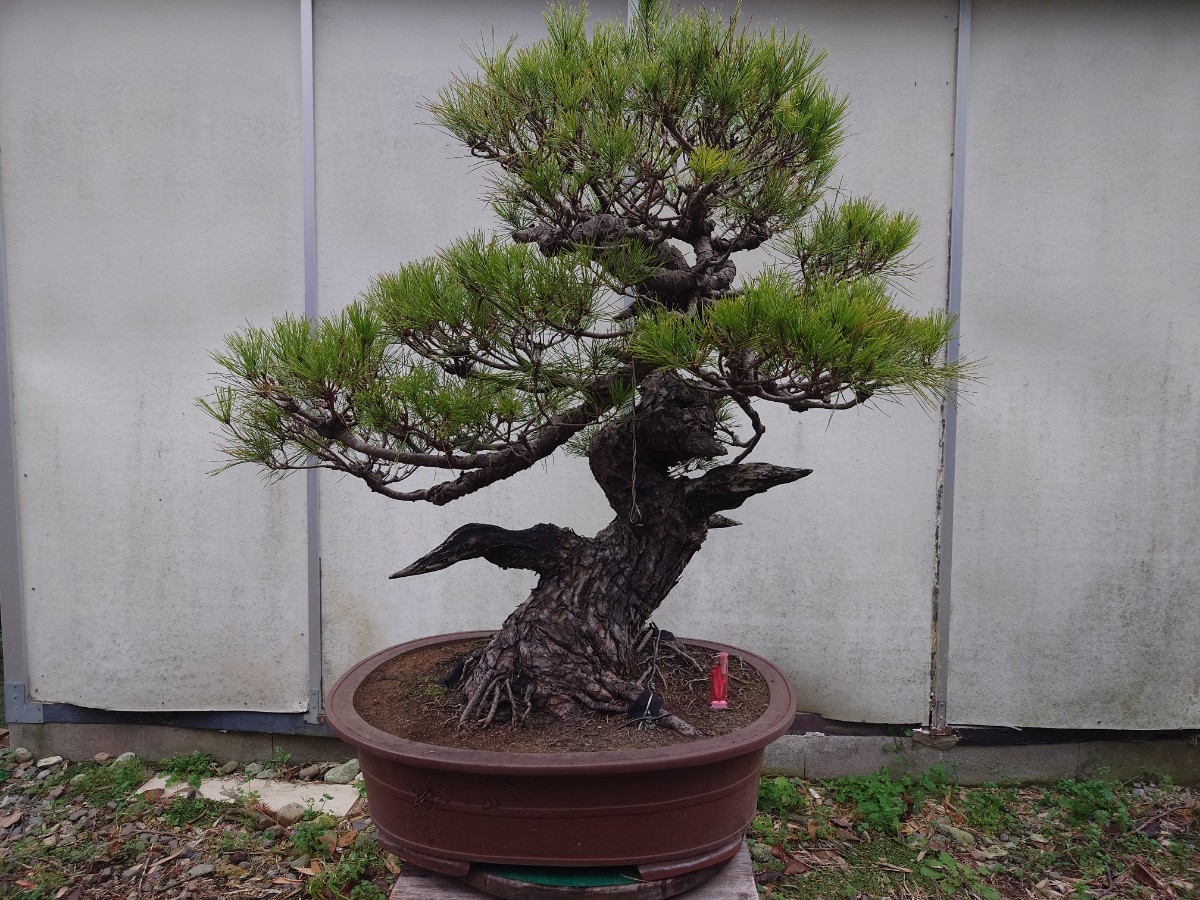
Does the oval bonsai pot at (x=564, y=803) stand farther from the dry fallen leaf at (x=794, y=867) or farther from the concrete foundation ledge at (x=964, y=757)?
the concrete foundation ledge at (x=964, y=757)

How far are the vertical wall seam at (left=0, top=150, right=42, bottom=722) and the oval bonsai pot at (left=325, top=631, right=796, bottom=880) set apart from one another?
5.87 feet

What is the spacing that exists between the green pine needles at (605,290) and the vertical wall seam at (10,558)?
159 cm

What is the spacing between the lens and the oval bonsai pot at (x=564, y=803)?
1.18 meters

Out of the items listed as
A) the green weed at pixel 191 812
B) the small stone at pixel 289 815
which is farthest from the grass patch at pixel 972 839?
the green weed at pixel 191 812

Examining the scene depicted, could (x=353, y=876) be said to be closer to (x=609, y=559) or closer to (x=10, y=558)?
(x=609, y=559)

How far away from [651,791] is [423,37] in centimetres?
213

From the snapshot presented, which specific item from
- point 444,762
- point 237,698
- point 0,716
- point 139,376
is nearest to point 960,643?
point 444,762

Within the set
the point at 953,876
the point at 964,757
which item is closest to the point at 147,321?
the point at 953,876

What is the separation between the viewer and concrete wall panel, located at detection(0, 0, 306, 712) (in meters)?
2.31

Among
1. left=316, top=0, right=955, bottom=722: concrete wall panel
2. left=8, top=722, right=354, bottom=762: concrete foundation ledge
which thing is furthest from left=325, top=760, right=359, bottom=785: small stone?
left=316, top=0, right=955, bottom=722: concrete wall panel

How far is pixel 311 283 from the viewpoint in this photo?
7.55ft

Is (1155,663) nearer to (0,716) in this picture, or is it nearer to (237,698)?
(237,698)

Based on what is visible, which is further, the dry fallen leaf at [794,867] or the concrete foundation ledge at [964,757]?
the concrete foundation ledge at [964,757]

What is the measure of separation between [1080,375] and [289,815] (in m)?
2.62
